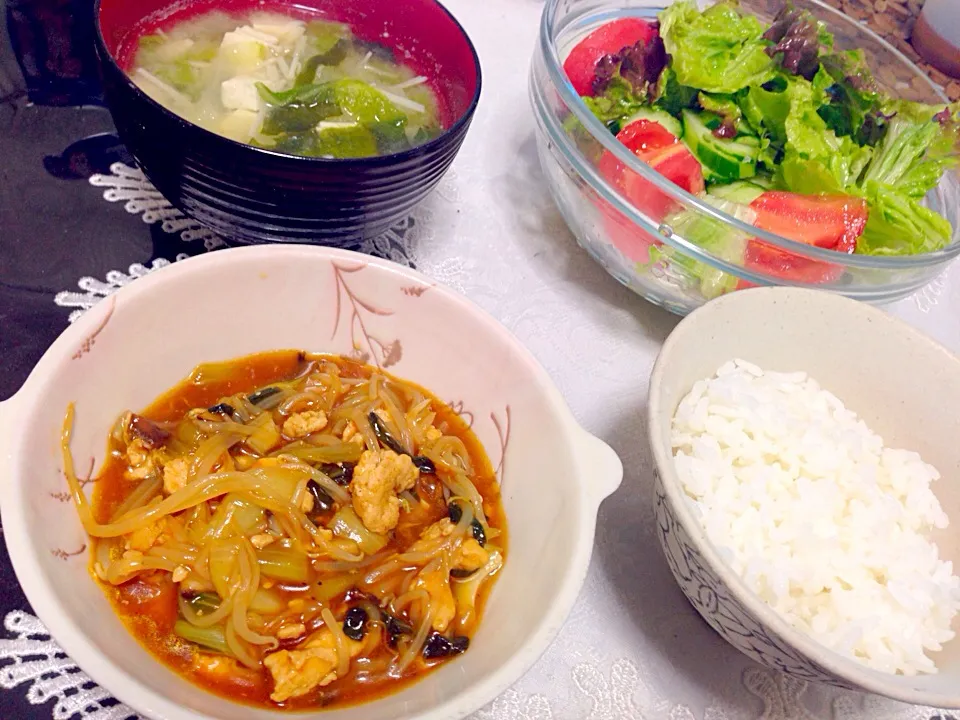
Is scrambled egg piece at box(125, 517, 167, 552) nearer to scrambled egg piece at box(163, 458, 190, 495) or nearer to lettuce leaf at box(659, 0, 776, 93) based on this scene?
scrambled egg piece at box(163, 458, 190, 495)

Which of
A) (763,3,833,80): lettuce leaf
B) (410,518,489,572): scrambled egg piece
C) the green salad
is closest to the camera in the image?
(410,518,489,572): scrambled egg piece

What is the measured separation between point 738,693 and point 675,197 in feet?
3.16

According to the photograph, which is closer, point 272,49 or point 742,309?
point 742,309

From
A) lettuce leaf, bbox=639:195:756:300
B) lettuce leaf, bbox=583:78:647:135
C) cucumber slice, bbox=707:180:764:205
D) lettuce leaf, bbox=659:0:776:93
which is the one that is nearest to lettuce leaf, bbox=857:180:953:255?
cucumber slice, bbox=707:180:764:205

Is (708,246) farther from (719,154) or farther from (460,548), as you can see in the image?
(460,548)

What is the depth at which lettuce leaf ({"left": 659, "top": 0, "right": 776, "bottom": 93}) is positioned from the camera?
83.1 inches

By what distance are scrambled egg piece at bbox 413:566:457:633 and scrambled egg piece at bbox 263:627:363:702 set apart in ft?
0.46

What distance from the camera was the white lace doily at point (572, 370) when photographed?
1.26 meters

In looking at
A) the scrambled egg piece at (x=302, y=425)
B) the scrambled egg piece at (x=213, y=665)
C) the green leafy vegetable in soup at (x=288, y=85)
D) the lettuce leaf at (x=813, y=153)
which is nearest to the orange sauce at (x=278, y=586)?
the scrambled egg piece at (x=213, y=665)

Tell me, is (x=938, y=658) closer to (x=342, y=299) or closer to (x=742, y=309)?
(x=742, y=309)

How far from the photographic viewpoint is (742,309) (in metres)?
1.49

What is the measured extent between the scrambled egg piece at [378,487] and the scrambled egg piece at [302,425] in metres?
0.12

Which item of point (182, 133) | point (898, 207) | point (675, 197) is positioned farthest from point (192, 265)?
point (898, 207)

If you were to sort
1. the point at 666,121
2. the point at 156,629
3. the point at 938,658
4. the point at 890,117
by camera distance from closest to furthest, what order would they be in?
the point at 156,629 < the point at 938,658 < the point at 666,121 < the point at 890,117
